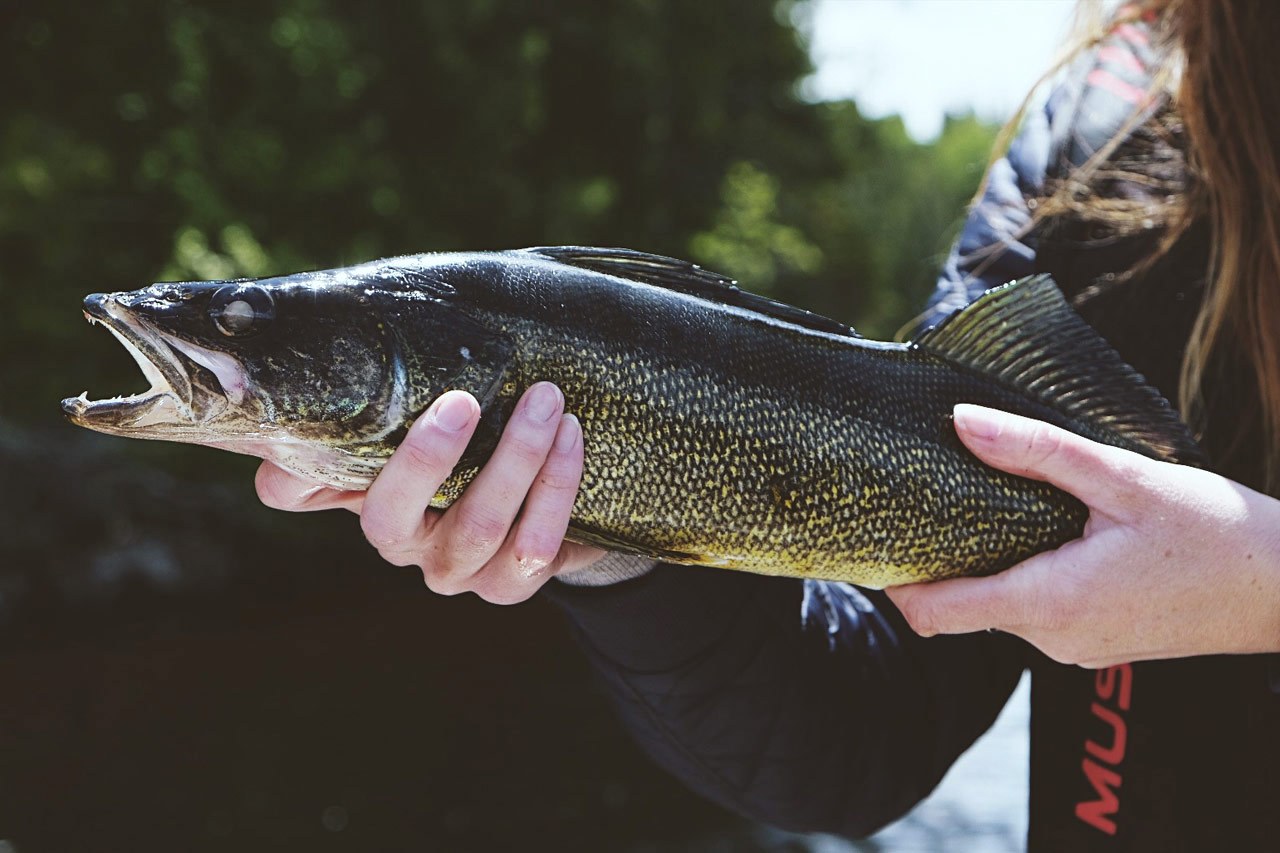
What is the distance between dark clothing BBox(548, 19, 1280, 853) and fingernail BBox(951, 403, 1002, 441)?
478 mm

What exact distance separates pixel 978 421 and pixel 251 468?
13.8m

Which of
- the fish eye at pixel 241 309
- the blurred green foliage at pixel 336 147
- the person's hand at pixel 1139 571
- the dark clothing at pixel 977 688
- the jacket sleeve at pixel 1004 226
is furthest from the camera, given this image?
the blurred green foliage at pixel 336 147

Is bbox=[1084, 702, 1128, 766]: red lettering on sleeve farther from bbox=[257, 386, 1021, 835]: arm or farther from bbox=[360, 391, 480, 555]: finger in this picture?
bbox=[360, 391, 480, 555]: finger

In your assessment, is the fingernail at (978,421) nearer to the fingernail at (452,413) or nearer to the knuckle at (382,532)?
the fingernail at (452,413)

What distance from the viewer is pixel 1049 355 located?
2.25 metres

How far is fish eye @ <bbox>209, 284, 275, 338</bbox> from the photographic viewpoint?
1.90 meters

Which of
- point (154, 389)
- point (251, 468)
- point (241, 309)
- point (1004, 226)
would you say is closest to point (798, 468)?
point (1004, 226)

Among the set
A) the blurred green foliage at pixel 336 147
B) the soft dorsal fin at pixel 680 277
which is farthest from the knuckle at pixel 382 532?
the blurred green foliage at pixel 336 147

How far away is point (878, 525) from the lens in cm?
215

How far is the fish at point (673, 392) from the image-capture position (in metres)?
1.92

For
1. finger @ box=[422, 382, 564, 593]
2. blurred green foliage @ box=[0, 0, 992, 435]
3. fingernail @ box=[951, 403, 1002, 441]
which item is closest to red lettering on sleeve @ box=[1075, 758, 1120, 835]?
fingernail @ box=[951, 403, 1002, 441]

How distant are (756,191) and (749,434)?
2101cm

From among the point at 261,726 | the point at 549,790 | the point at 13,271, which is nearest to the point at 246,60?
the point at 13,271

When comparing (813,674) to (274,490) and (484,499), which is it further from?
(274,490)
